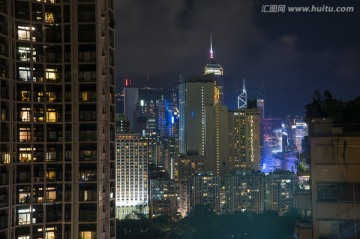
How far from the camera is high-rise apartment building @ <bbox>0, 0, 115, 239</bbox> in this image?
20.2 feet

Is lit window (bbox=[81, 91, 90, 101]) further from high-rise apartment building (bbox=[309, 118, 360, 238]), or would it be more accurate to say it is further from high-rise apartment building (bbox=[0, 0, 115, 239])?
high-rise apartment building (bbox=[309, 118, 360, 238])

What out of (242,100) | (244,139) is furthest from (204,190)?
(242,100)

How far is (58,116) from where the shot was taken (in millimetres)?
6512

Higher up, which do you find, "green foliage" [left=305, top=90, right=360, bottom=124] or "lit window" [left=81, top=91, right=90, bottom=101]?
"lit window" [left=81, top=91, right=90, bottom=101]

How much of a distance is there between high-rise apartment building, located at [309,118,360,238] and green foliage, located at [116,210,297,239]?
9862 mm

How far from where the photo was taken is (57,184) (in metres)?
6.39

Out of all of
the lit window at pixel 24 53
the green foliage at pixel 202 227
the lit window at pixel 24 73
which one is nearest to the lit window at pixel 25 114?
the lit window at pixel 24 73

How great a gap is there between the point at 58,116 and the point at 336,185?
3.94m

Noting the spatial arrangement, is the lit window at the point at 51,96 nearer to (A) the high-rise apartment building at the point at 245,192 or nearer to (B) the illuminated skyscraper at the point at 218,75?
(A) the high-rise apartment building at the point at 245,192

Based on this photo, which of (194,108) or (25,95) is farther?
(194,108)

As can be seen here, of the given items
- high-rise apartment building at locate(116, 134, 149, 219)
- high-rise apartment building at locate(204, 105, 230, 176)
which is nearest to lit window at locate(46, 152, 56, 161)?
high-rise apartment building at locate(116, 134, 149, 219)

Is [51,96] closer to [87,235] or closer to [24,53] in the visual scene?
[24,53]

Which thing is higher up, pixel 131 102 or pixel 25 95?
pixel 131 102

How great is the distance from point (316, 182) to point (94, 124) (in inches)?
142
